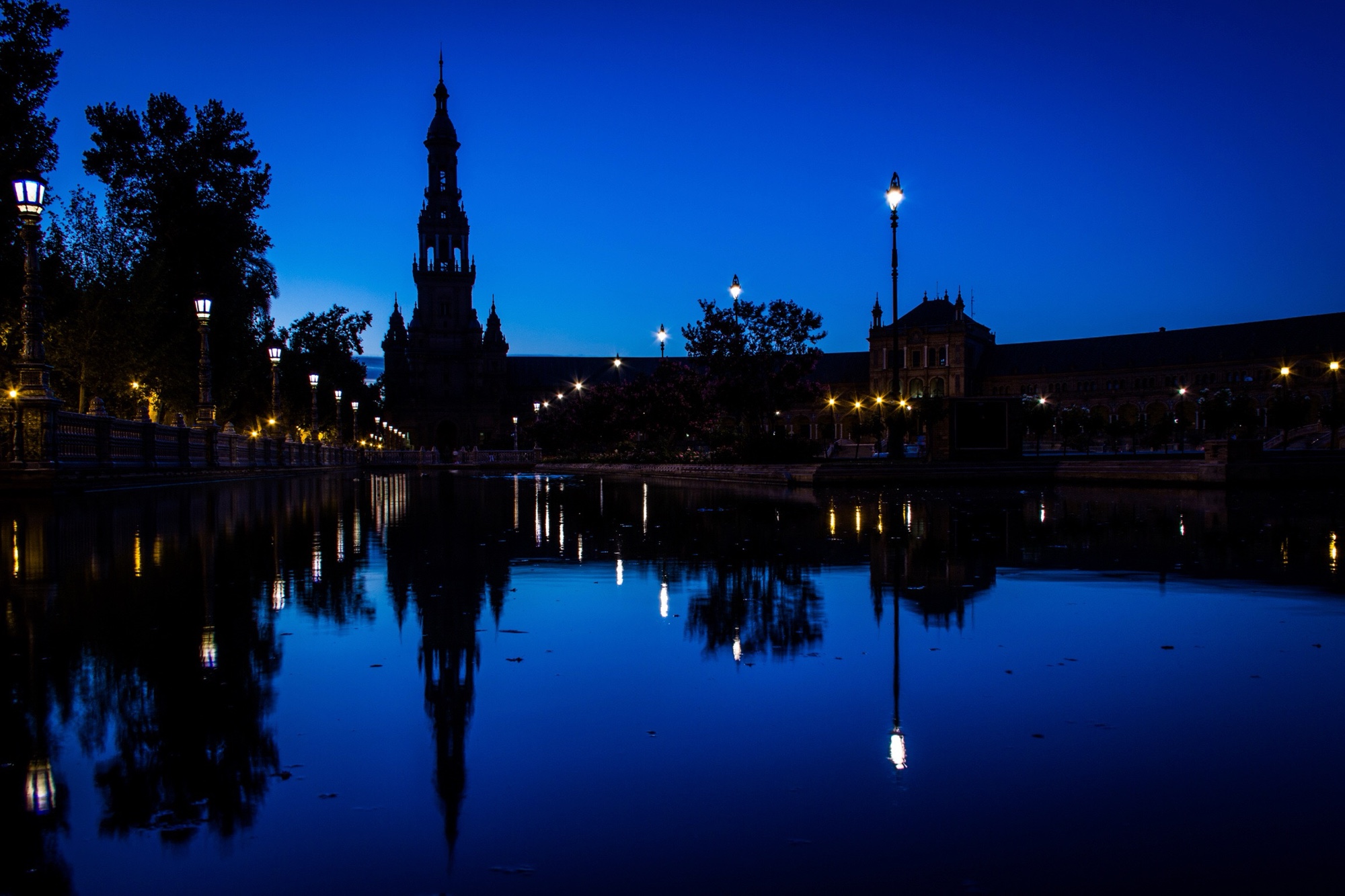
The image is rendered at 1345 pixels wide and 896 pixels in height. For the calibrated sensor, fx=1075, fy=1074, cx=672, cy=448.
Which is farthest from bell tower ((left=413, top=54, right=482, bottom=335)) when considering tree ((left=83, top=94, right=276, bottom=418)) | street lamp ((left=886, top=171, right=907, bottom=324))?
street lamp ((left=886, top=171, right=907, bottom=324))

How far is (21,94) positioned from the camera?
31.1m

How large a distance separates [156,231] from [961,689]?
45950 mm

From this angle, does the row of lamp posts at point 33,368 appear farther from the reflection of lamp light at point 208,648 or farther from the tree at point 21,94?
the reflection of lamp light at point 208,648

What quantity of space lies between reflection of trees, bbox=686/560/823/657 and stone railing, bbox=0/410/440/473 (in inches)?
673

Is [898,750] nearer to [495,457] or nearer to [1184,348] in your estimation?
[495,457]

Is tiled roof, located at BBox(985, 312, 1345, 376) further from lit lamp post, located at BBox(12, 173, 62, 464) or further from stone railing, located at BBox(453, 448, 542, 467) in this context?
lit lamp post, located at BBox(12, 173, 62, 464)

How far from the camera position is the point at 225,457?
1480 inches

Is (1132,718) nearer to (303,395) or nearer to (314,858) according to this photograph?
(314,858)

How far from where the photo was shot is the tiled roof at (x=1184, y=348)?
137 m

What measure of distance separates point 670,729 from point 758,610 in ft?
10.1

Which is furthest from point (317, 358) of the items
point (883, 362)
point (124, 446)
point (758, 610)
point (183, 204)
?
point (883, 362)

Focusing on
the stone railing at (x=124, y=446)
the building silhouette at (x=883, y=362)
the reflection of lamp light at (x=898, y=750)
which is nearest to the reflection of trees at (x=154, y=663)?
the reflection of lamp light at (x=898, y=750)

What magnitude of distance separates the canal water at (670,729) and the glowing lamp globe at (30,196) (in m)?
14.6

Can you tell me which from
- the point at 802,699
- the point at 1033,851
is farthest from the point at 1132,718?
the point at 1033,851
